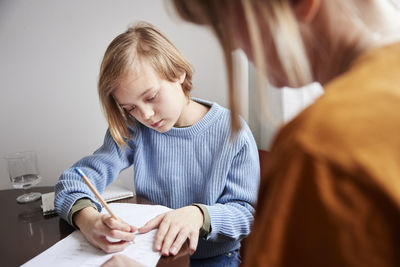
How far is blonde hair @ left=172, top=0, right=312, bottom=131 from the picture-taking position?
1.04ft

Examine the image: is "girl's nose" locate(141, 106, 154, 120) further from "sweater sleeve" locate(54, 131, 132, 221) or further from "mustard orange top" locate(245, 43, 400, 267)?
"mustard orange top" locate(245, 43, 400, 267)

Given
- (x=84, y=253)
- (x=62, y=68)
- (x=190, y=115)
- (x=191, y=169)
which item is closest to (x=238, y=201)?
(x=191, y=169)

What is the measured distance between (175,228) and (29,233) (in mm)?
411

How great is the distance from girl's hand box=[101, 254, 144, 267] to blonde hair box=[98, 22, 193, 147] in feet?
1.46

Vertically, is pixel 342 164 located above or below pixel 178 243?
above

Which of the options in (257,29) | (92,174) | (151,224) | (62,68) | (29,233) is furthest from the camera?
(62,68)

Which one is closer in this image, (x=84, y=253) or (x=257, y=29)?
(x=257, y=29)

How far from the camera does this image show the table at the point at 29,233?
27.6 inches

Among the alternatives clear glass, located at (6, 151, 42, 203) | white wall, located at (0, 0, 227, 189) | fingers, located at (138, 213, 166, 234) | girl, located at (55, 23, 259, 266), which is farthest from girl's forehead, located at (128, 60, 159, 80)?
white wall, located at (0, 0, 227, 189)

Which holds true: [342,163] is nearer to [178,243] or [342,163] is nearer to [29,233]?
[178,243]

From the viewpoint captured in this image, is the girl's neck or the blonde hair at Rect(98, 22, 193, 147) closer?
the blonde hair at Rect(98, 22, 193, 147)

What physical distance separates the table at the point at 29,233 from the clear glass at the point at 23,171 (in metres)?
0.05

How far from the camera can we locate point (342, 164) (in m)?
0.22

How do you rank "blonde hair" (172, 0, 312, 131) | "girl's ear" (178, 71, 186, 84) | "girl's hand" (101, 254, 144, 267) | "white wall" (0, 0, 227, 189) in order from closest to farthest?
"blonde hair" (172, 0, 312, 131)
"girl's hand" (101, 254, 144, 267)
"girl's ear" (178, 71, 186, 84)
"white wall" (0, 0, 227, 189)
